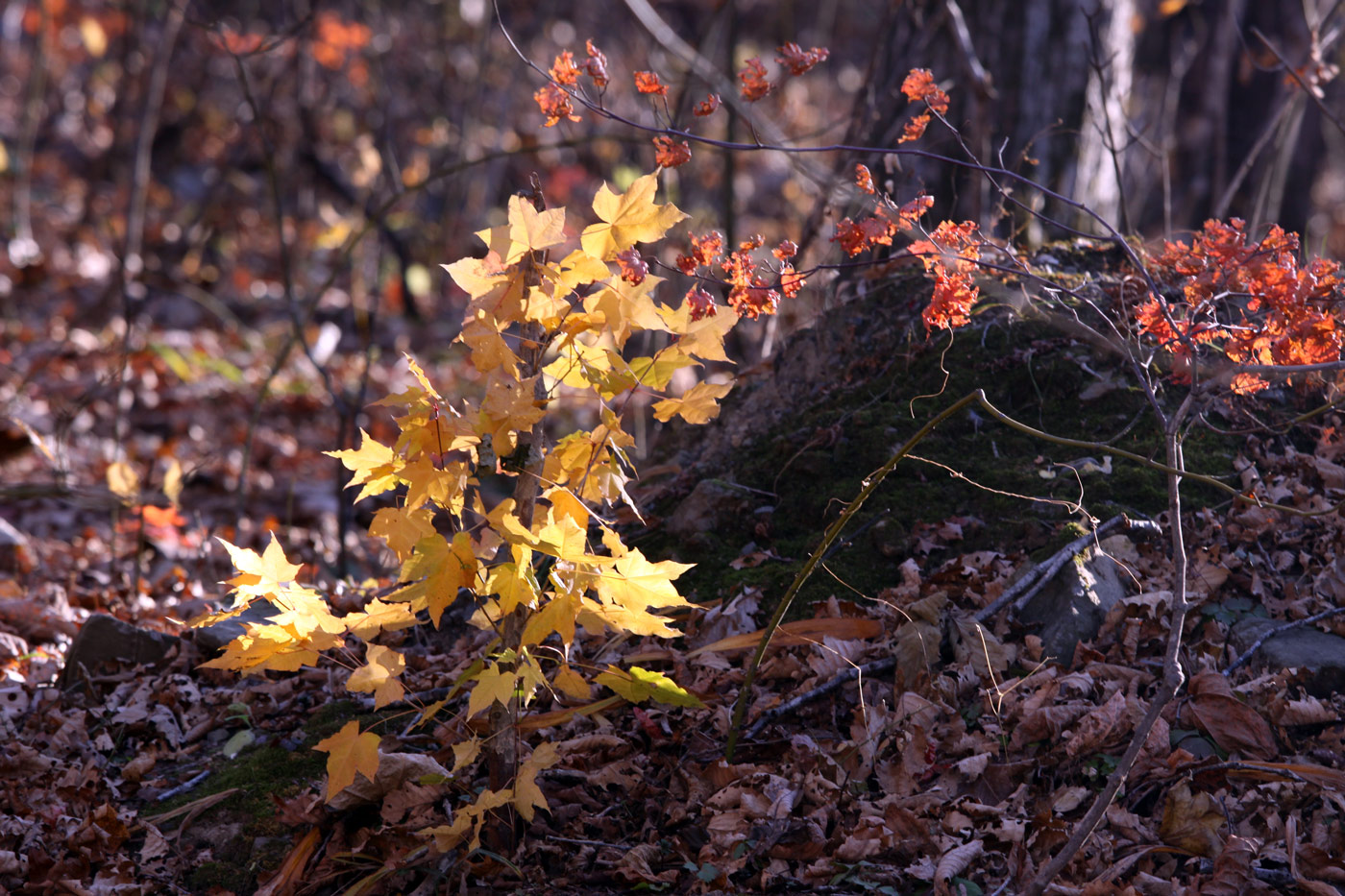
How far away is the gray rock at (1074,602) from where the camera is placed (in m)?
2.60

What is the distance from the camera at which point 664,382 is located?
206 cm

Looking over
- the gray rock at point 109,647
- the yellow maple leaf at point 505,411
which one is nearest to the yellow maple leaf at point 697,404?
the yellow maple leaf at point 505,411

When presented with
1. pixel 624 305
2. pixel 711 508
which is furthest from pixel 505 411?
pixel 711 508

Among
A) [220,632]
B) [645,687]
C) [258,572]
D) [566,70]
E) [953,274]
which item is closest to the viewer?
[258,572]

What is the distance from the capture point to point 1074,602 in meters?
2.63

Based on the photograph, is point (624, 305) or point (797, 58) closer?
point (624, 305)

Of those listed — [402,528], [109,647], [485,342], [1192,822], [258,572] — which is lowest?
[109,647]

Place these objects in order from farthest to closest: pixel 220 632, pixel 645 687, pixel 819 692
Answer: pixel 220 632
pixel 819 692
pixel 645 687

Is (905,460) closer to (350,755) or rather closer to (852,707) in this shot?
(852,707)

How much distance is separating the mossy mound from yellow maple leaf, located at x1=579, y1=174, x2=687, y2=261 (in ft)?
3.93

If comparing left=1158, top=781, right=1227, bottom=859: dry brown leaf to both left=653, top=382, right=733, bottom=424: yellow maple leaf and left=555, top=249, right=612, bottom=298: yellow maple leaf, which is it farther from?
left=555, top=249, right=612, bottom=298: yellow maple leaf

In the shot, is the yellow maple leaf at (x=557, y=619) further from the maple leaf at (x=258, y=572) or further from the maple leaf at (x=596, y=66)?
the maple leaf at (x=596, y=66)

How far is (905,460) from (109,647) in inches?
109

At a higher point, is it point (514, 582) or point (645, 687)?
point (514, 582)
